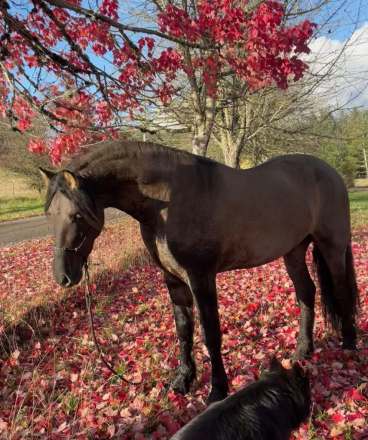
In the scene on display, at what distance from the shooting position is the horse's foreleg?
277cm

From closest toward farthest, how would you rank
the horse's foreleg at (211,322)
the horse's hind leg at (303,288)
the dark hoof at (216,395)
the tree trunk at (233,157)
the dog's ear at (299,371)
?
the dog's ear at (299,371) < the horse's foreleg at (211,322) < the dark hoof at (216,395) < the horse's hind leg at (303,288) < the tree trunk at (233,157)

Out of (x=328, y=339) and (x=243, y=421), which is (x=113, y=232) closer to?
(x=328, y=339)

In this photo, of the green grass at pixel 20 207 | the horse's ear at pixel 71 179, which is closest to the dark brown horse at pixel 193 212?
the horse's ear at pixel 71 179

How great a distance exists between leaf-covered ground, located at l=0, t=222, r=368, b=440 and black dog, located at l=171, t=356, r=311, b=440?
792 millimetres

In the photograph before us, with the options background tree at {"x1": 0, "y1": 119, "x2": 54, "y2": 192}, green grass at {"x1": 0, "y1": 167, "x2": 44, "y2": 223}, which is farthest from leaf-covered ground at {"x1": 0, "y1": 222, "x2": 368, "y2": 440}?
background tree at {"x1": 0, "y1": 119, "x2": 54, "y2": 192}

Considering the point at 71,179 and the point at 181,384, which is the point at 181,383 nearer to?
the point at 181,384

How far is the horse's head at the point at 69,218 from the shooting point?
2365 mm

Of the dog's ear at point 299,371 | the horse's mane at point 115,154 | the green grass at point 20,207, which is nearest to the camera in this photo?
the dog's ear at point 299,371

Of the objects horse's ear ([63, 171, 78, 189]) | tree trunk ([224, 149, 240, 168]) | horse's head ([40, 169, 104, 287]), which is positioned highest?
tree trunk ([224, 149, 240, 168])

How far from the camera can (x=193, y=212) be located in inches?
107

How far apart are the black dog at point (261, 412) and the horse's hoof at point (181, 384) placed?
1.35m

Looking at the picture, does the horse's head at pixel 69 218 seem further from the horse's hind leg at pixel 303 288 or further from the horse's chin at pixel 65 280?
the horse's hind leg at pixel 303 288

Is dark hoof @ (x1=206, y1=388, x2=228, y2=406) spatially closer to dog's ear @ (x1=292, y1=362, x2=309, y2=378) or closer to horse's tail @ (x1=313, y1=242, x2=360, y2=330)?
dog's ear @ (x1=292, y1=362, x2=309, y2=378)

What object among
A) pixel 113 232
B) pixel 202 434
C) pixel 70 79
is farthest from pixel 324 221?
pixel 113 232
